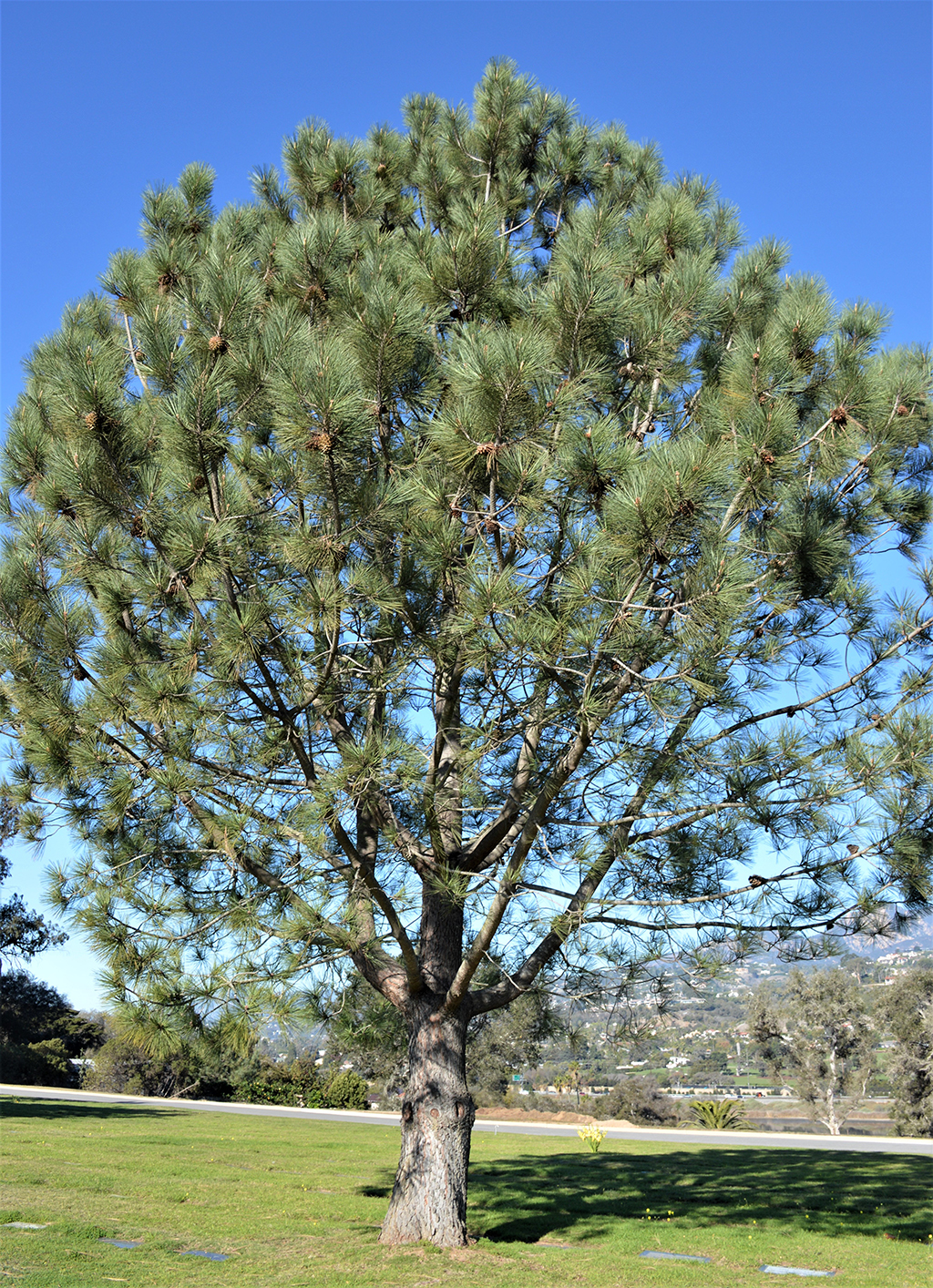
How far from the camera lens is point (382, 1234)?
20.8 ft

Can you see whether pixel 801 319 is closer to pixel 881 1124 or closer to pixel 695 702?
pixel 695 702

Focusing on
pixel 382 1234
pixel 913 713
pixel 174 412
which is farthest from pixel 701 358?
pixel 382 1234

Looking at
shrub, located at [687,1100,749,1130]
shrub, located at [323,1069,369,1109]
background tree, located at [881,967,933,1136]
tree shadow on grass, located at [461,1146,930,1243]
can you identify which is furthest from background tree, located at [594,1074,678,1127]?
tree shadow on grass, located at [461,1146,930,1243]

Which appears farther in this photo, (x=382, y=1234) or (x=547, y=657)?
(x=382, y=1234)

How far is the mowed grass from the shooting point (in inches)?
224

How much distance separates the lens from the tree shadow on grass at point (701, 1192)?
7770 mm

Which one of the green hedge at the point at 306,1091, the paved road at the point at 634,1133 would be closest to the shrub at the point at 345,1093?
the green hedge at the point at 306,1091

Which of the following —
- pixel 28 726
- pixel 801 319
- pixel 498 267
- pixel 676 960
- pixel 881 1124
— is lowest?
pixel 881 1124

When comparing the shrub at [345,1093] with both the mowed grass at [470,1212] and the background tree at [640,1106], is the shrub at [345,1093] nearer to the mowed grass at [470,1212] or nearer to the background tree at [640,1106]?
the background tree at [640,1106]

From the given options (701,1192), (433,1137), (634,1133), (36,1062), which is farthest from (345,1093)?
(433,1137)

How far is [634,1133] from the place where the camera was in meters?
17.4

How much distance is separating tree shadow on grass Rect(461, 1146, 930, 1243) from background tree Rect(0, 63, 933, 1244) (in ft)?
7.74

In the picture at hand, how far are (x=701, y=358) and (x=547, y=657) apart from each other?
301cm

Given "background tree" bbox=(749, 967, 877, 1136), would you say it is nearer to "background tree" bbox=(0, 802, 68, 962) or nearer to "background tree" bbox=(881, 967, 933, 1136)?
"background tree" bbox=(881, 967, 933, 1136)
